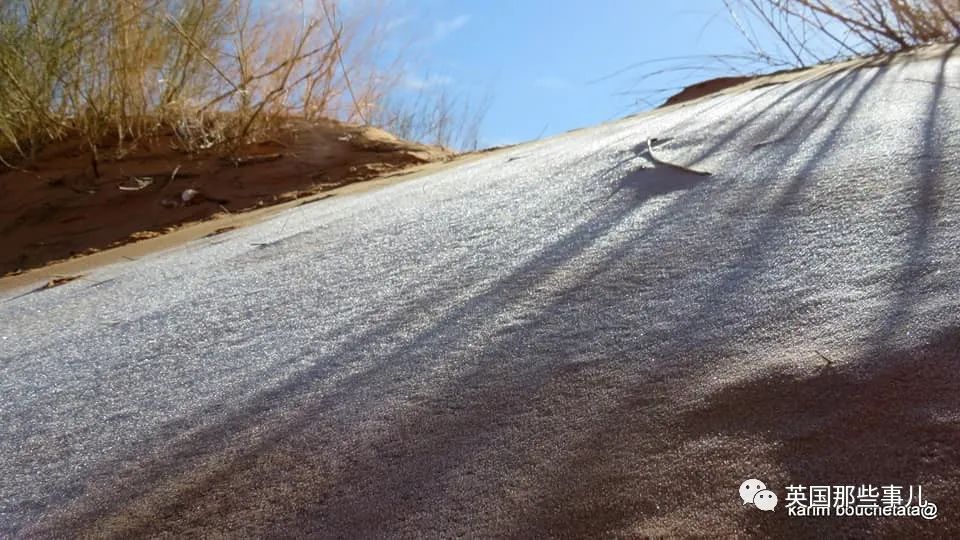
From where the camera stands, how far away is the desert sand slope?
127cm

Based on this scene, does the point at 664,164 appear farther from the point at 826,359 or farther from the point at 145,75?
the point at 145,75

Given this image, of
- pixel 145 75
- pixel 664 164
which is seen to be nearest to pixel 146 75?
pixel 145 75

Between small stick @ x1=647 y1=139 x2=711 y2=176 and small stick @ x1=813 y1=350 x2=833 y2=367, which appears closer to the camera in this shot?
small stick @ x1=813 y1=350 x2=833 y2=367

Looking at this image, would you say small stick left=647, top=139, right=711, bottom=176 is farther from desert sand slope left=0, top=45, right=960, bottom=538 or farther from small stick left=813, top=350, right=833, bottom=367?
small stick left=813, top=350, right=833, bottom=367

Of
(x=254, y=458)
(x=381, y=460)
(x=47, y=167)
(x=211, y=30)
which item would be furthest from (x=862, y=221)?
(x=47, y=167)

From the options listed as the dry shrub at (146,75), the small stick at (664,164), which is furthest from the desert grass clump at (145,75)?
the small stick at (664,164)

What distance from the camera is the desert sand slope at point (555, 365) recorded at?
1.27 m

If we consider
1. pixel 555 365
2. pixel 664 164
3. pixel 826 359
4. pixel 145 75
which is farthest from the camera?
pixel 145 75

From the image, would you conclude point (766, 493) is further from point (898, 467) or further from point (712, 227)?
point (712, 227)

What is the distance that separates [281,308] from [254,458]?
28.8 inches

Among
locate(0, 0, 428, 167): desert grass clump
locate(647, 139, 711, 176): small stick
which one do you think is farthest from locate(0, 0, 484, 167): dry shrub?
locate(647, 139, 711, 176): small stick

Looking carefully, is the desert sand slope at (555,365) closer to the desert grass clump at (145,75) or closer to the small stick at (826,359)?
the small stick at (826,359)

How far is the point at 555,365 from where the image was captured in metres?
1.63

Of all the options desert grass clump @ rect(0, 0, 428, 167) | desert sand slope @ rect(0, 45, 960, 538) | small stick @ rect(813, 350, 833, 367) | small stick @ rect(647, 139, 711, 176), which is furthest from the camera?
desert grass clump @ rect(0, 0, 428, 167)
